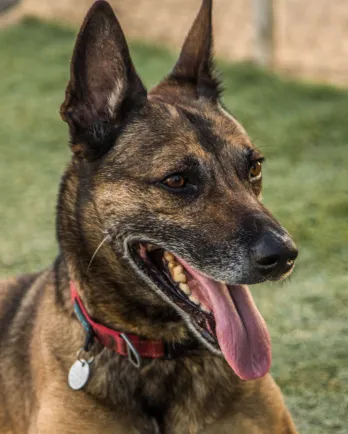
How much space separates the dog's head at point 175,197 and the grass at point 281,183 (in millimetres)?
1141

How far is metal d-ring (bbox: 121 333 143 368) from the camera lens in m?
3.34

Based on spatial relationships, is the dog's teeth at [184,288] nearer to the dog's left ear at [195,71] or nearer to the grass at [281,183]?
the dog's left ear at [195,71]

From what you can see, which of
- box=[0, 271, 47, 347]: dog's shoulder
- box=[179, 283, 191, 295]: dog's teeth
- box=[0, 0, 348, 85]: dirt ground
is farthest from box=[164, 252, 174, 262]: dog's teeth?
box=[0, 0, 348, 85]: dirt ground

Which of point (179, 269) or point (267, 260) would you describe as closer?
point (267, 260)

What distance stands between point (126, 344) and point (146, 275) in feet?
1.03

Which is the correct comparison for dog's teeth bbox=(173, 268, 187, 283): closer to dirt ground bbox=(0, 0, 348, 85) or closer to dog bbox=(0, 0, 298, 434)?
dog bbox=(0, 0, 298, 434)

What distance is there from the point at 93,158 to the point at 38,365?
32.4 inches

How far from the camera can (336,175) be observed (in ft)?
24.3

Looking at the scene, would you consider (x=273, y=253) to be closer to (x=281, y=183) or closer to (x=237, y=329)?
(x=237, y=329)

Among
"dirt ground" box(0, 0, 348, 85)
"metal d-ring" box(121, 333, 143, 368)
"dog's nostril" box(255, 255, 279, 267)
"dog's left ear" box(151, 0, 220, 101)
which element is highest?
"dirt ground" box(0, 0, 348, 85)

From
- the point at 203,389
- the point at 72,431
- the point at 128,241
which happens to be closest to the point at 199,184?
the point at 128,241

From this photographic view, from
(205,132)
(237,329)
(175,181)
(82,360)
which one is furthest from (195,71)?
(82,360)

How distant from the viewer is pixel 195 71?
3729 millimetres

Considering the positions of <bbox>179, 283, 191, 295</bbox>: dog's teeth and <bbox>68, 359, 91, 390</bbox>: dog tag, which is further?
<bbox>68, 359, 91, 390</bbox>: dog tag
